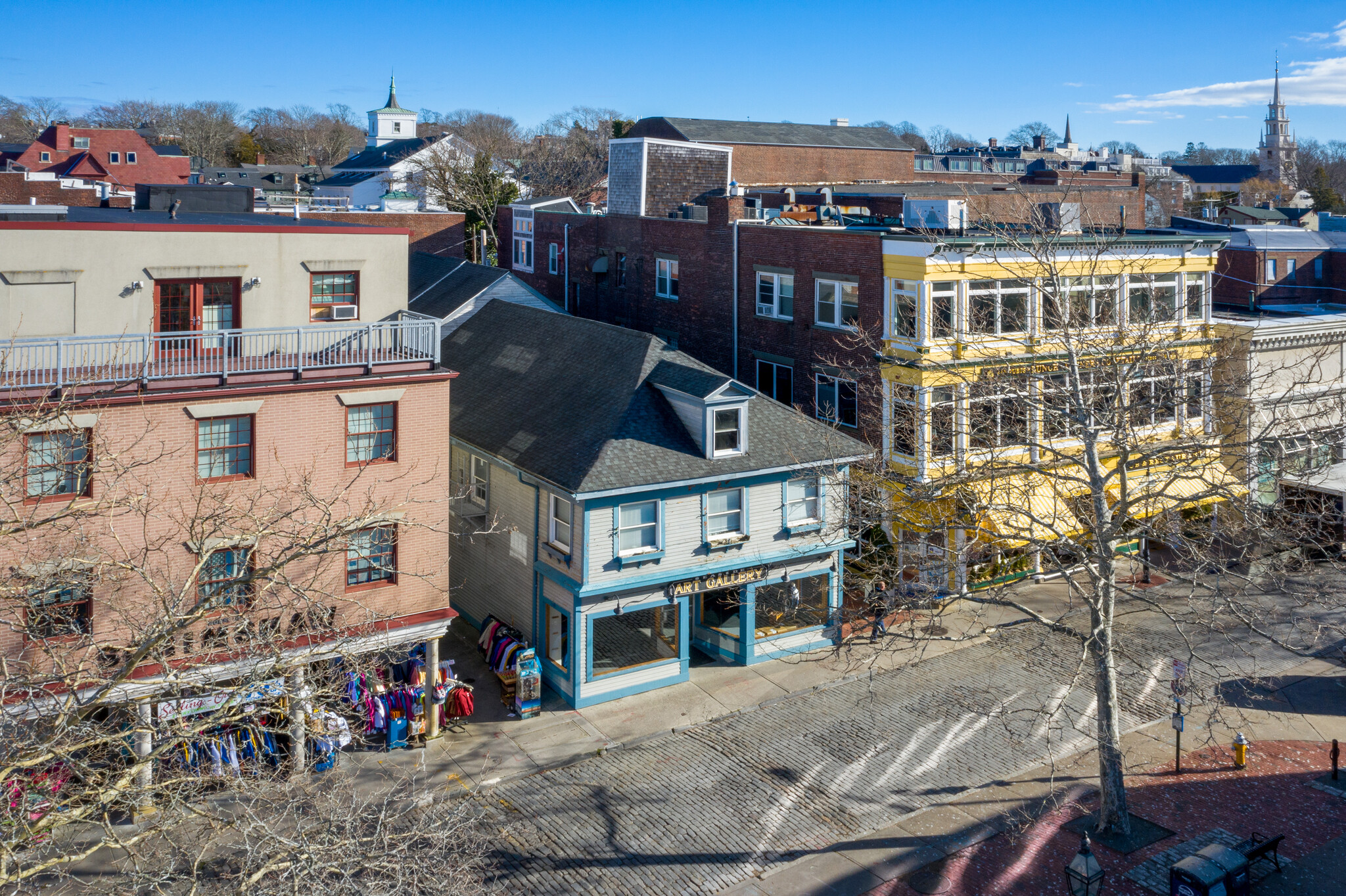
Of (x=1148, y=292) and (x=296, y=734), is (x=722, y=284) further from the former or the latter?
(x=296, y=734)

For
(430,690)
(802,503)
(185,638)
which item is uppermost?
(802,503)

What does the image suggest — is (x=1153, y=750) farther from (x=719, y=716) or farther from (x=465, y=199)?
(x=465, y=199)

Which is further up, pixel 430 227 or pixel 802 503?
pixel 430 227

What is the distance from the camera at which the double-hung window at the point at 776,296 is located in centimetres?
3347

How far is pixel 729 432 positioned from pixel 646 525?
3129 millimetres

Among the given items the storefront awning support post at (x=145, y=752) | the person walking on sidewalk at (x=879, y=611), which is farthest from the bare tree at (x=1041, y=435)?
the storefront awning support post at (x=145, y=752)

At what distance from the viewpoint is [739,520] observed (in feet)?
83.7

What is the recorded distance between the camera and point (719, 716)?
2345cm

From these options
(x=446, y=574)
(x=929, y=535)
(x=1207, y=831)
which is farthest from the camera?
(x=929, y=535)

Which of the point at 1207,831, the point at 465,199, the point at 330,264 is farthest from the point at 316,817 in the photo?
the point at 465,199

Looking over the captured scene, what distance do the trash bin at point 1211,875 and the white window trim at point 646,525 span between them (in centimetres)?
1215

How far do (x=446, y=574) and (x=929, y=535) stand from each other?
14.5 meters

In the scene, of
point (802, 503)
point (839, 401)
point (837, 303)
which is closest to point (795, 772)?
point (802, 503)

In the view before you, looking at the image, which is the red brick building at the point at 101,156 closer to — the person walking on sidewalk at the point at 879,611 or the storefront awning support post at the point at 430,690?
the storefront awning support post at the point at 430,690
